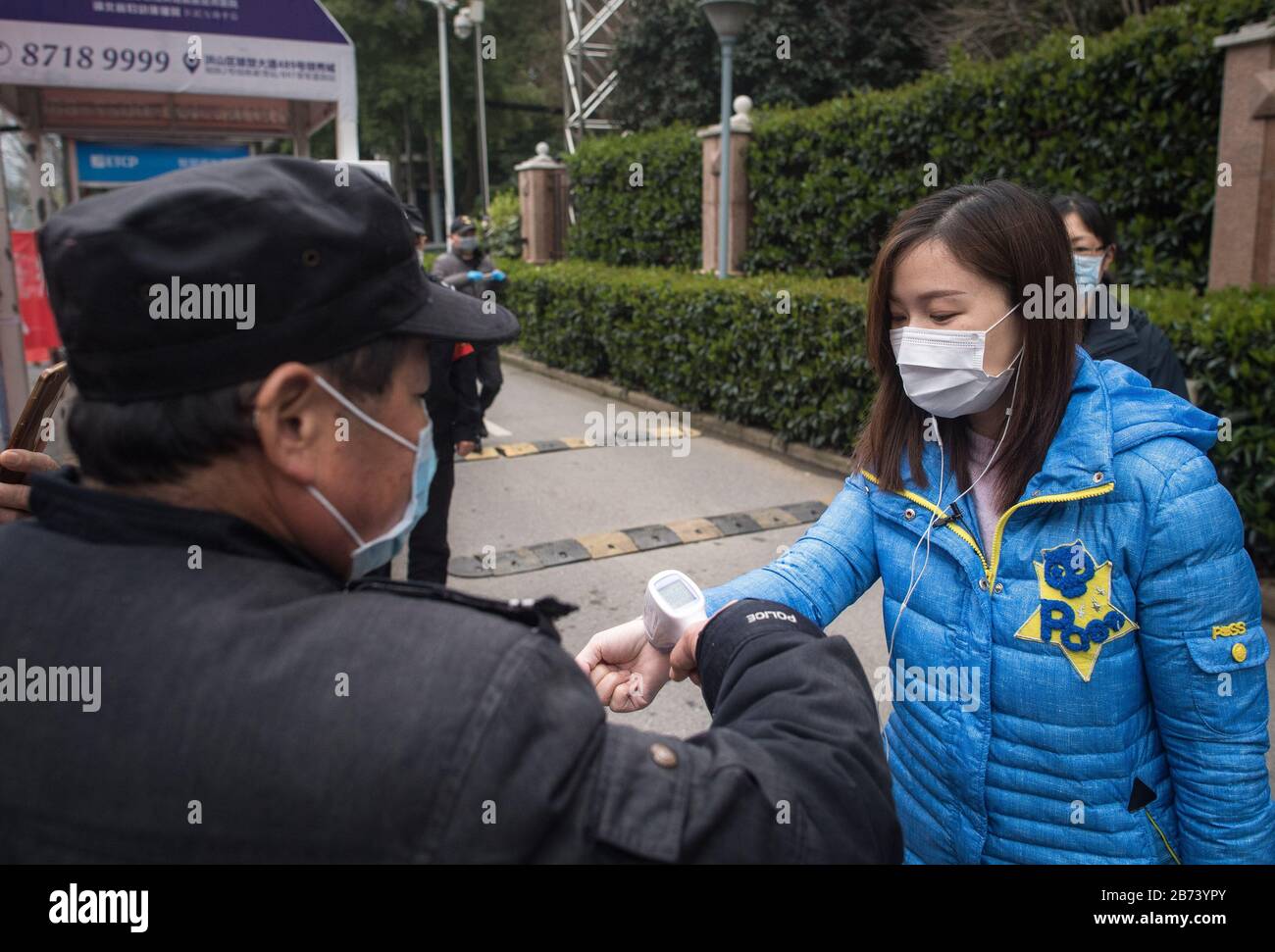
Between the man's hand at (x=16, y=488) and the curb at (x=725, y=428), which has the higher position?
the man's hand at (x=16, y=488)

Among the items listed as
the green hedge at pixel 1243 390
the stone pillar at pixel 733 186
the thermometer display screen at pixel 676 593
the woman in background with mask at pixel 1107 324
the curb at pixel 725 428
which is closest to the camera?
the thermometer display screen at pixel 676 593

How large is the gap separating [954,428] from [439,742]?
1512 millimetres

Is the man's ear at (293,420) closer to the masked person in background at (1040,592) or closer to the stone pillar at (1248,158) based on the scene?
the masked person in background at (1040,592)

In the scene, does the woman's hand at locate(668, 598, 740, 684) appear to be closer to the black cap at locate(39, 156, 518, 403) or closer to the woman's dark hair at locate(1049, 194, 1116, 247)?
the black cap at locate(39, 156, 518, 403)

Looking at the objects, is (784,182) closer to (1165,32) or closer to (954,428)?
(1165,32)

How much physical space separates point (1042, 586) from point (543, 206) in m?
A: 16.2

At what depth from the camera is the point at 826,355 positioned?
8.04m

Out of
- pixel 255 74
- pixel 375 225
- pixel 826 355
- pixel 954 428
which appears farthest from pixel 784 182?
pixel 375 225

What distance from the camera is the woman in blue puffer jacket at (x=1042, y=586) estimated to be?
1722 mm

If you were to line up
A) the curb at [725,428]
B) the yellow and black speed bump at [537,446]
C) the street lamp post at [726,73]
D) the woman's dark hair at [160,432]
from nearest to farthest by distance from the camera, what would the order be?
the woman's dark hair at [160,432], the curb at [725,428], the yellow and black speed bump at [537,446], the street lamp post at [726,73]
